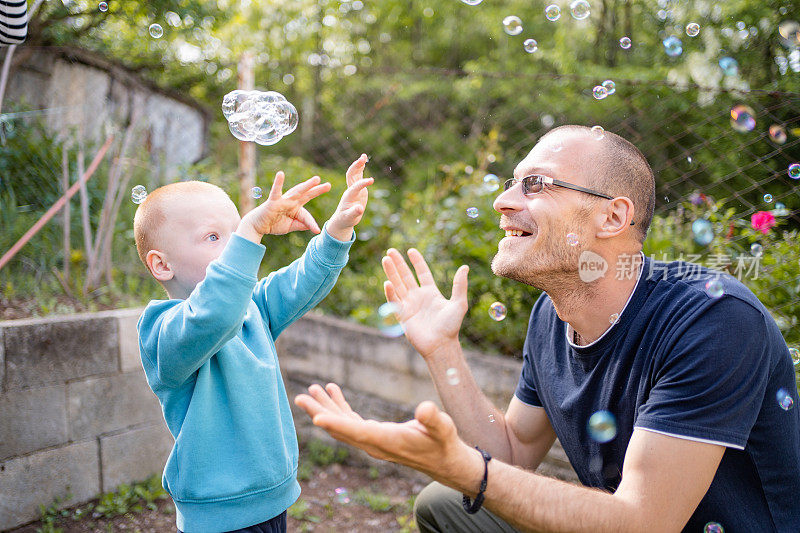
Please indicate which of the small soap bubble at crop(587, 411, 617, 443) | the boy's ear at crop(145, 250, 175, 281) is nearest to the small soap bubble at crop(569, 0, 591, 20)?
the small soap bubble at crop(587, 411, 617, 443)

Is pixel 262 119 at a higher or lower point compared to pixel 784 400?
higher

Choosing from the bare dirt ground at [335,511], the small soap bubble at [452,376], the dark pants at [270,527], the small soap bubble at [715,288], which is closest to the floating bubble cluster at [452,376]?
the small soap bubble at [452,376]

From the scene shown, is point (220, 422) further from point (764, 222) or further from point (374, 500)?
point (764, 222)

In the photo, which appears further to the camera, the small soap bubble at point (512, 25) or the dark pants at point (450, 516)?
the small soap bubble at point (512, 25)

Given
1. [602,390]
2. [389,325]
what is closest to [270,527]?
[602,390]

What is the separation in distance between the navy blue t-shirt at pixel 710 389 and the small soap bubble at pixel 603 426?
0.02 metres

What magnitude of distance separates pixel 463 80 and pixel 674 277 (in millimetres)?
10083

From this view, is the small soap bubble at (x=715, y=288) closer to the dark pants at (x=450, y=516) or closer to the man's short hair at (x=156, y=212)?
the dark pants at (x=450, y=516)

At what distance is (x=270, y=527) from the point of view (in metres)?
1.70

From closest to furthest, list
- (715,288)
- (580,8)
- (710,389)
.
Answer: (710,389) < (715,288) < (580,8)

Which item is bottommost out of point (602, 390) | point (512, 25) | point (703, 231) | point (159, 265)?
point (602, 390)

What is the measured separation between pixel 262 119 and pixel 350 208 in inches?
20.6

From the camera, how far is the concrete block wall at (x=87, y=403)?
2650 millimetres

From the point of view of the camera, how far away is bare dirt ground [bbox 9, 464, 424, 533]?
273 cm
